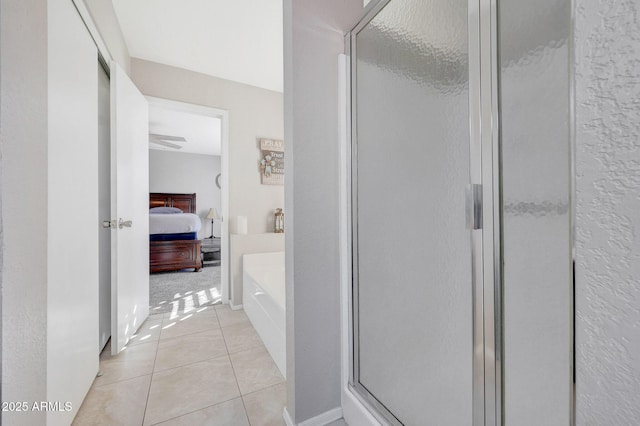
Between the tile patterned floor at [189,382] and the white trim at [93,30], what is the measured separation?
209cm

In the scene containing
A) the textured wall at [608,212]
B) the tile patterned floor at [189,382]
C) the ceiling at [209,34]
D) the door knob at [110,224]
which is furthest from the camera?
the ceiling at [209,34]

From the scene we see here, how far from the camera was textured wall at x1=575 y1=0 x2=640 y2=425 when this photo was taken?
312 mm

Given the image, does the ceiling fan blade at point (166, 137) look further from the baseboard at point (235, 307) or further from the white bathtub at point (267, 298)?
the baseboard at point (235, 307)

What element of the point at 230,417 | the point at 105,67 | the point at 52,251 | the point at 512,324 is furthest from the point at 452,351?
the point at 105,67

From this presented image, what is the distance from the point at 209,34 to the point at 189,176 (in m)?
5.26

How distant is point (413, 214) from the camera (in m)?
0.95

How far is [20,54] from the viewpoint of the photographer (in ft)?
2.77

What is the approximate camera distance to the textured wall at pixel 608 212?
0.31m

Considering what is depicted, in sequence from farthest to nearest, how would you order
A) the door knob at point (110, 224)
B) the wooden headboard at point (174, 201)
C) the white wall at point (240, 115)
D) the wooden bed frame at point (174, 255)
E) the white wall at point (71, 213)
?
the wooden headboard at point (174, 201), the wooden bed frame at point (174, 255), the white wall at point (240, 115), the door knob at point (110, 224), the white wall at point (71, 213)

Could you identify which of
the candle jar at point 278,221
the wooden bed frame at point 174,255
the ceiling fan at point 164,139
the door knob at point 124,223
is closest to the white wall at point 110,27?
the door knob at point 124,223

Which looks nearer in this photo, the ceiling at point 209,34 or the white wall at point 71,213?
the white wall at point 71,213

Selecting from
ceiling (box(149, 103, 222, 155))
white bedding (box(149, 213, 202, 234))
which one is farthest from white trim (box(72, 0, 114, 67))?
white bedding (box(149, 213, 202, 234))

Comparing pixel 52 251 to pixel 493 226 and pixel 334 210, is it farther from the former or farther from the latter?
pixel 493 226

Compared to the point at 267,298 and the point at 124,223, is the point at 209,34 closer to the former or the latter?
the point at 124,223
